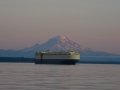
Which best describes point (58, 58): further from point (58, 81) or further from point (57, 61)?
point (58, 81)

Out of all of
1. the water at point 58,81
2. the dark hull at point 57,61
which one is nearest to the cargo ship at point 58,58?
the dark hull at point 57,61

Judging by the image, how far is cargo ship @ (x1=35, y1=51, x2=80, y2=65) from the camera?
181938 mm

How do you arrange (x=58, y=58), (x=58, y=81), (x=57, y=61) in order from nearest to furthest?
(x=58, y=81) → (x=57, y=61) → (x=58, y=58)

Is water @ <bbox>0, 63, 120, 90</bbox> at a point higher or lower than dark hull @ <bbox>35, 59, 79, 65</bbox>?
higher

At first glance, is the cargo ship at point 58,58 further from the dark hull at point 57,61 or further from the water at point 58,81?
the water at point 58,81

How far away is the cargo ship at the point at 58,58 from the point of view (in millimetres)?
181938

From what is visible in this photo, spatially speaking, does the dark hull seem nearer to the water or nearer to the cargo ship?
the cargo ship

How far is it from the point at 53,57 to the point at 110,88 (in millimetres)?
142504

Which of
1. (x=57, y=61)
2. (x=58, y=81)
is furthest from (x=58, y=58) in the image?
(x=58, y=81)

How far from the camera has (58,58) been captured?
189 metres

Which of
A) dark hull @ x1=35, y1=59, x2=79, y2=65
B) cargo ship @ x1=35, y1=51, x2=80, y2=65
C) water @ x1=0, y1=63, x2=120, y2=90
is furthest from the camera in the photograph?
cargo ship @ x1=35, y1=51, x2=80, y2=65

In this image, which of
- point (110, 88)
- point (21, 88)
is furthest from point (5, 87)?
point (110, 88)

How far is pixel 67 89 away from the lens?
150ft

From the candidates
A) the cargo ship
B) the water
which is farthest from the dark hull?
the water
